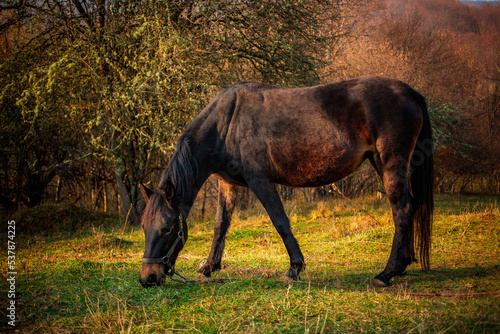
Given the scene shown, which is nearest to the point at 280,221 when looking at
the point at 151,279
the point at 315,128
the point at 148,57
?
the point at 315,128

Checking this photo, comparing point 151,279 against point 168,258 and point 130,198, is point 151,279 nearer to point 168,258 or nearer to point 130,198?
point 168,258

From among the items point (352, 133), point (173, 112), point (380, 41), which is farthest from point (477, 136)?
point (352, 133)

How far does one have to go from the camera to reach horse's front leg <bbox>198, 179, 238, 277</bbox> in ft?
14.2

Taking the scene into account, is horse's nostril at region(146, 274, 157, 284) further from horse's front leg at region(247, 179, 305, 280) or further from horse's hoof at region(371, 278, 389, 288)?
horse's hoof at region(371, 278, 389, 288)

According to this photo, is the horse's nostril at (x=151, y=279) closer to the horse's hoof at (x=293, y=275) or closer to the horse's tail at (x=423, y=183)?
the horse's hoof at (x=293, y=275)

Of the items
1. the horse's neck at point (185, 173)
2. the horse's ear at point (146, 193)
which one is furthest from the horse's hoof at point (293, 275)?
the horse's ear at point (146, 193)

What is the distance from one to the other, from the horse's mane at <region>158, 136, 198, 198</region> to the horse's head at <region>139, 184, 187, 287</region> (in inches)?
4.0

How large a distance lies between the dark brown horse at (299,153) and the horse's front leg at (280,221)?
11mm

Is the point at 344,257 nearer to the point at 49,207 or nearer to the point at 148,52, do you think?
the point at 148,52

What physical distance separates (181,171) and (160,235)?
0.73 m

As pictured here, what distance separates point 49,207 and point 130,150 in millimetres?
2495

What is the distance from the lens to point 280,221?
12.7 feet

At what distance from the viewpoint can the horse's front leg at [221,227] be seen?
4.33 m

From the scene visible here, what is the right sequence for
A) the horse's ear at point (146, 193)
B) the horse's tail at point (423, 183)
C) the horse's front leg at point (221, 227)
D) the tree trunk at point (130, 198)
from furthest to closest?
the tree trunk at point (130, 198) < the horse's front leg at point (221, 227) < the horse's tail at point (423, 183) < the horse's ear at point (146, 193)
